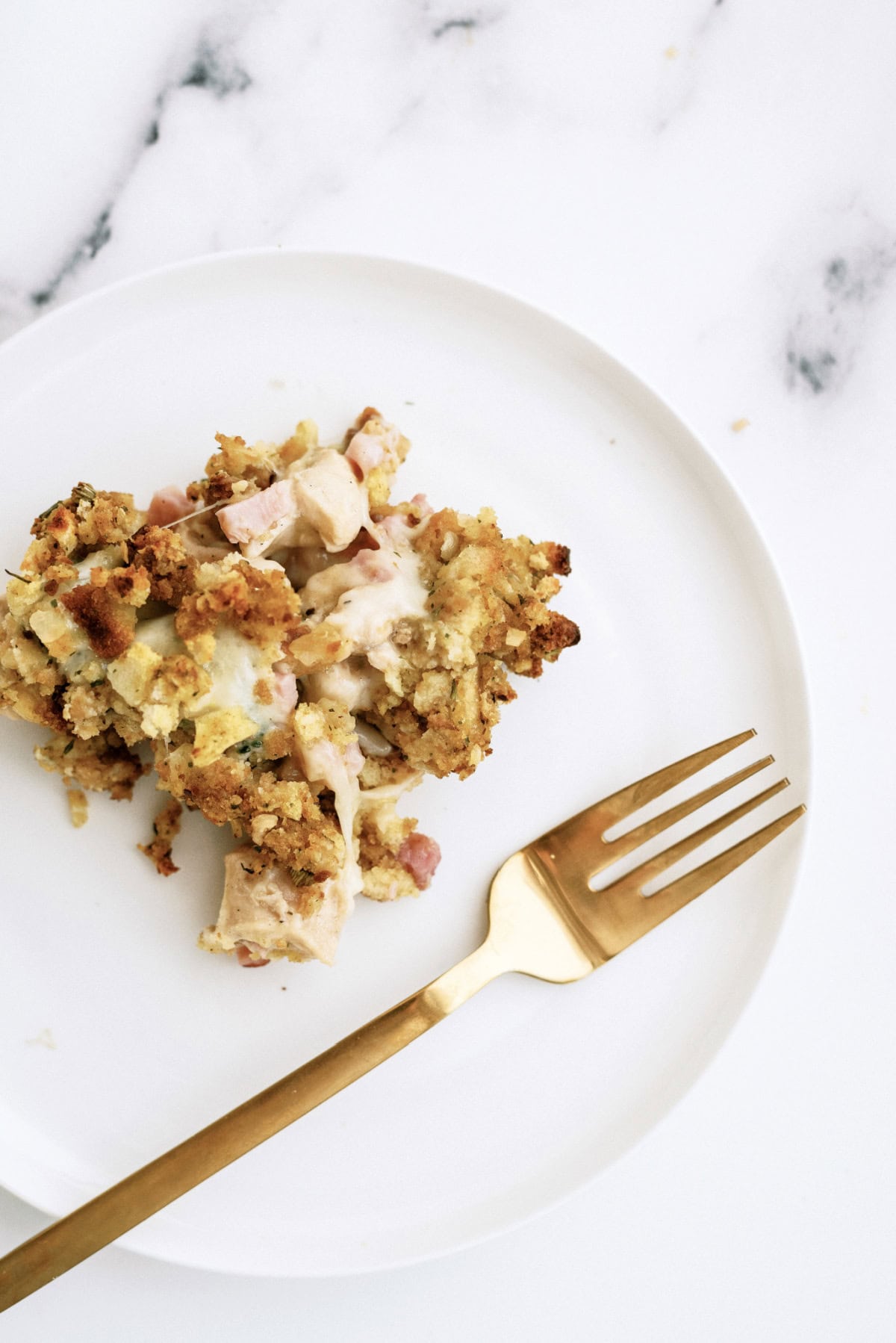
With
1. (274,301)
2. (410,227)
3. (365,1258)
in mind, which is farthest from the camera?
(410,227)

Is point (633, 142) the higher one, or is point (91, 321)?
point (91, 321)

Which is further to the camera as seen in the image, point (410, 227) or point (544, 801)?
point (410, 227)

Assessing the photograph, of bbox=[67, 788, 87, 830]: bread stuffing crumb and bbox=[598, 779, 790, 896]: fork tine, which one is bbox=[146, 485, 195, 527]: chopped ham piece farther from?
bbox=[598, 779, 790, 896]: fork tine

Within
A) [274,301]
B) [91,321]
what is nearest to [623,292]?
[274,301]

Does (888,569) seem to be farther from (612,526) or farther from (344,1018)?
(344,1018)

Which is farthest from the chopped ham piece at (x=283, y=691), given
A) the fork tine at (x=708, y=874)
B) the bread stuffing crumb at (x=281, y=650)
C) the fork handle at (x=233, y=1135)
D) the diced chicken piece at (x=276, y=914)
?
the fork tine at (x=708, y=874)

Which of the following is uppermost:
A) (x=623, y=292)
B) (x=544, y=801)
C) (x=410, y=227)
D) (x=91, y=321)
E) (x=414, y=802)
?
(x=91, y=321)

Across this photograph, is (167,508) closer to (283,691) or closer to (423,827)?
(283,691)

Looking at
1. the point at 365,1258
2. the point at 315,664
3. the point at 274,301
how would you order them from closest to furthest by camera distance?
the point at 315,664
the point at 365,1258
the point at 274,301
